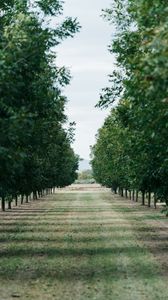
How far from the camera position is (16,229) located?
1443 inches

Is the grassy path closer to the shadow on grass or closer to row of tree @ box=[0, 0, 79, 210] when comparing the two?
the shadow on grass

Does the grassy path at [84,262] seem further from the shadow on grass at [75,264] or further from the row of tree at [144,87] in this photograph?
the row of tree at [144,87]

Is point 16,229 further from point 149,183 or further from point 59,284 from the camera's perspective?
point 59,284

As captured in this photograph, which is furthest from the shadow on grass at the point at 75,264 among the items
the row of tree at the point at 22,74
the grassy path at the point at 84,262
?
the row of tree at the point at 22,74

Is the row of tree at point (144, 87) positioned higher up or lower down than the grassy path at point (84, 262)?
higher up

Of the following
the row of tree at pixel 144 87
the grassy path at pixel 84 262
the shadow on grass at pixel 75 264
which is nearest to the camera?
Answer: the row of tree at pixel 144 87

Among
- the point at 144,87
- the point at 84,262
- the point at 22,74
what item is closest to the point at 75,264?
the point at 84,262

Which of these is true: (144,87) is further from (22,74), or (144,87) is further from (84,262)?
(84,262)

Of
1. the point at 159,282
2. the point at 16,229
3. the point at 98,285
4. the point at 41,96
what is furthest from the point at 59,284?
the point at 16,229

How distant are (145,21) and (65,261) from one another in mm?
9737

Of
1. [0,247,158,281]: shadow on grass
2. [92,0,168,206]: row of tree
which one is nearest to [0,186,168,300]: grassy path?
[0,247,158,281]: shadow on grass

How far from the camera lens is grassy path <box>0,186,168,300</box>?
16.0m

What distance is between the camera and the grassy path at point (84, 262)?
15961 mm

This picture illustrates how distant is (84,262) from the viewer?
2159 centimetres
